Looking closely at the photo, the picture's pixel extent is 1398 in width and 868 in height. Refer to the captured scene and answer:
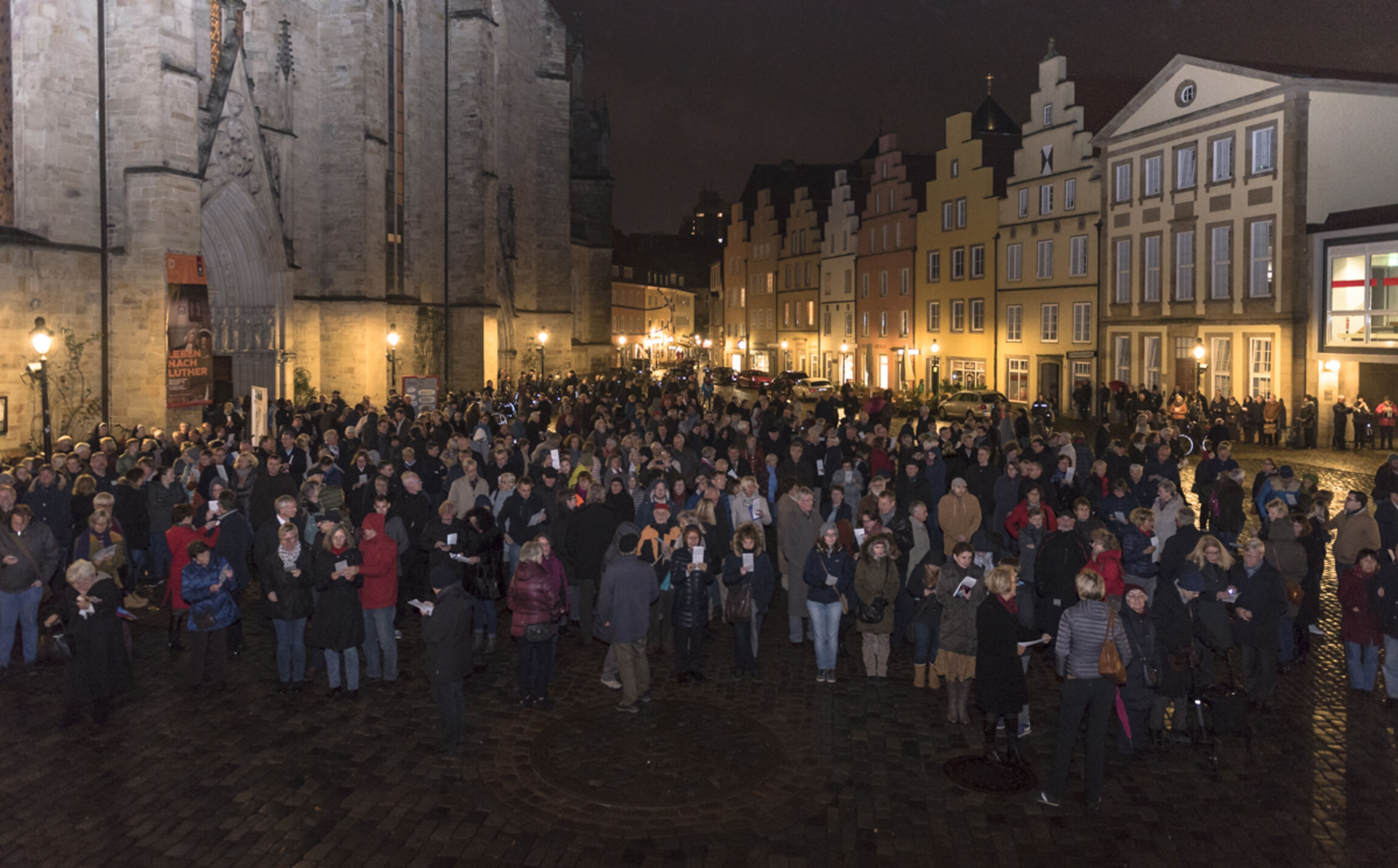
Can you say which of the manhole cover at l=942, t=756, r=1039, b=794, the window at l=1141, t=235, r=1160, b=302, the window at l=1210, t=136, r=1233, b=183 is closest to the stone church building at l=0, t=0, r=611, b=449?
the manhole cover at l=942, t=756, r=1039, b=794

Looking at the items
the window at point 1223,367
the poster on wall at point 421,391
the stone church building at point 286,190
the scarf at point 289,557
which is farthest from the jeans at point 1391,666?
the window at point 1223,367

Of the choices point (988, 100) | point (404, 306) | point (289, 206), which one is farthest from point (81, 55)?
point (988, 100)

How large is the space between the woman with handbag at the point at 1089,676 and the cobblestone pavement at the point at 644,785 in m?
0.25

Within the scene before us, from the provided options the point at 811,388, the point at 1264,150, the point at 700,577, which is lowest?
the point at 700,577

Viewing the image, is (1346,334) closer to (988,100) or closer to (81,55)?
(81,55)

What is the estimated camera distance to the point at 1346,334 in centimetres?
3050

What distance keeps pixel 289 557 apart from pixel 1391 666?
9518mm

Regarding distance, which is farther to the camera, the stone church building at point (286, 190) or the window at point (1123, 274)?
the window at point (1123, 274)

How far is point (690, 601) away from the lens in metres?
9.96

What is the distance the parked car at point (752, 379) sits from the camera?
58.3 metres

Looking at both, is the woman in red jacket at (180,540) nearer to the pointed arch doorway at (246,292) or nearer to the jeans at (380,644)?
the jeans at (380,644)

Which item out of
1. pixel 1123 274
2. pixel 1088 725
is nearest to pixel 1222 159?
pixel 1123 274

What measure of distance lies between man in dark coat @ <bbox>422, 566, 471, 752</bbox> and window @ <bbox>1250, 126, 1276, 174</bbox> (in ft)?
104

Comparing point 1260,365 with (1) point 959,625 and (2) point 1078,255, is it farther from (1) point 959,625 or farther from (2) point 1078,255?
(1) point 959,625
